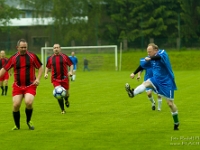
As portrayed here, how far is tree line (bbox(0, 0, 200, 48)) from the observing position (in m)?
60.4

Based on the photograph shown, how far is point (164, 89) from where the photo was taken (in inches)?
461

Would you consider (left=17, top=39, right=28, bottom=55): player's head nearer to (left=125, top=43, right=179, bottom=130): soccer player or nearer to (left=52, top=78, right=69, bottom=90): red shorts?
(left=125, top=43, right=179, bottom=130): soccer player

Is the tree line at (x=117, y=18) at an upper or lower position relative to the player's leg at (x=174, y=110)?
upper

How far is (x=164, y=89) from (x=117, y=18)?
51878 millimetres

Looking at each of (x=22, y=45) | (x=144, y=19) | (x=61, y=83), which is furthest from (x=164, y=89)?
(x=144, y=19)

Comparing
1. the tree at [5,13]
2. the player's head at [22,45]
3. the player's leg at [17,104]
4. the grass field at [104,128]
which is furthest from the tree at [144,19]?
the player's head at [22,45]

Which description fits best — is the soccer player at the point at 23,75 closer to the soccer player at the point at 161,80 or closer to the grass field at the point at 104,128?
the grass field at the point at 104,128

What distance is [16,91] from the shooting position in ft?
39.6

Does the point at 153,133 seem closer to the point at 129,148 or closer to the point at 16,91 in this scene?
the point at 129,148

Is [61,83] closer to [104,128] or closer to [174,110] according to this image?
[104,128]

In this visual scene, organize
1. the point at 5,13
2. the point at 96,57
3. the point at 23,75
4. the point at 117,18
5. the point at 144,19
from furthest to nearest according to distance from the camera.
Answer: the point at 5,13, the point at 117,18, the point at 144,19, the point at 96,57, the point at 23,75

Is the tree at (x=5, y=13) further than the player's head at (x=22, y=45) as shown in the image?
Yes

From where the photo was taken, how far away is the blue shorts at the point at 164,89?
459 inches

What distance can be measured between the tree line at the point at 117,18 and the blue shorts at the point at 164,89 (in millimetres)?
46428
